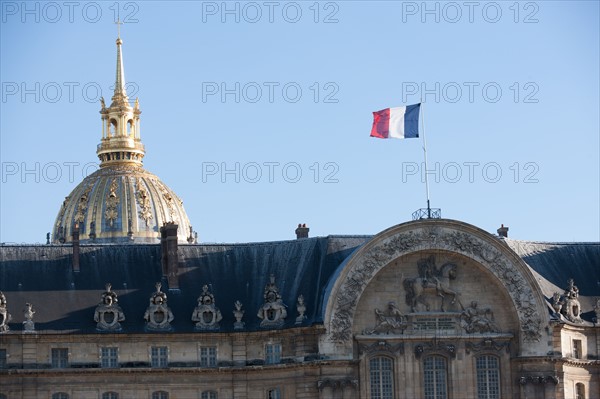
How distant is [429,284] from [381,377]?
5902 mm

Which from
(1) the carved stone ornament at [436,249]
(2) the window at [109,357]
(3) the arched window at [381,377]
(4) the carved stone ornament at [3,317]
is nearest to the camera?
(4) the carved stone ornament at [3,317]

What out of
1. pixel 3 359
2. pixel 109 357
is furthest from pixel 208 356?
pixel 3 359

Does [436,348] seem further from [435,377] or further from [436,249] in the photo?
[436,249]

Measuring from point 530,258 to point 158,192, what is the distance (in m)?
68.5

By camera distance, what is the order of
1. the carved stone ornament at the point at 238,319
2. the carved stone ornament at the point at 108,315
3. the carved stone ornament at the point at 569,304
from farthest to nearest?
1. the carved stone ornament at the point at 569,304
2. the carved stone ornament at the point at 238,319
3. the carved stone ornament at the point at 108,315

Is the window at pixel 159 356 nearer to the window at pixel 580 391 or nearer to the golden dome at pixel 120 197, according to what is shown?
the window at pixel 580 391

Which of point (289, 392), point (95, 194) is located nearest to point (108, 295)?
point (289, 392)

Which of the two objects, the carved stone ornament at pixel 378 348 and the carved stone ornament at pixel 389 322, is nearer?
the carved stone ornament at pixel 378 348

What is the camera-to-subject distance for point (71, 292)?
12669 cm

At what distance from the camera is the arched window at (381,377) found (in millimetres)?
124188

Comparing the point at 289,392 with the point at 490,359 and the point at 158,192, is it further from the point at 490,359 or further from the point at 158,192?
the point at 158,192

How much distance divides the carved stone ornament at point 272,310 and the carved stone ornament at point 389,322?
484cm

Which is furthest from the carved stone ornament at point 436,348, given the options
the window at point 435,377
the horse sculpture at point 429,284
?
the horse sculpture at point 429,284

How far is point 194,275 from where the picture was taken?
129m
